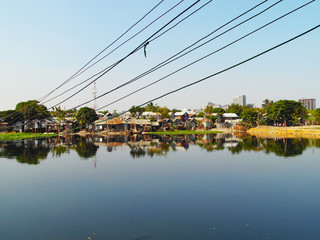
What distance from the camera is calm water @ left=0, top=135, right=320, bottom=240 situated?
8.97m

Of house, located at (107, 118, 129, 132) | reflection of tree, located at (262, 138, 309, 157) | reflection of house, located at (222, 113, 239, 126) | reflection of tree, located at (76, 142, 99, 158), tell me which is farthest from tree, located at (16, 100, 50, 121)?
reflection of house, located at (222, 113, 239, 126)

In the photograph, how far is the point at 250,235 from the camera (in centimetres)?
847

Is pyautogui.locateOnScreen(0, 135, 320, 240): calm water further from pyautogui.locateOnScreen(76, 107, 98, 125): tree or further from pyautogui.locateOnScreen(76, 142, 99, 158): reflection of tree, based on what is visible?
pyautogui.locateOnScreen(76, 107, 98, 125): tree

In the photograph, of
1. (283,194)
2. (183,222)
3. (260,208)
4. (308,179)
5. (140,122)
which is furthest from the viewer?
(140,122)

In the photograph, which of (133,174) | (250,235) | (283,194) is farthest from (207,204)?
(133,174)

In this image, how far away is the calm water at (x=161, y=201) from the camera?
8969mm

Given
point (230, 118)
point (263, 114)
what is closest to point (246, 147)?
point (263, 114)

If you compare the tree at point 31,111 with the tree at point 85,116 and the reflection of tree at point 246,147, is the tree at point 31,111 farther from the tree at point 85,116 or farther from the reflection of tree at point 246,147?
the reflection of tree at point 246,147

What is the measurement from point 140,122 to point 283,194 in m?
52.3

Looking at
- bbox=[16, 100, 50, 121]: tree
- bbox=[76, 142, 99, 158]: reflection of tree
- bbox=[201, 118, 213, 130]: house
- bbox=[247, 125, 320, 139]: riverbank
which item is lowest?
bbox=[76, 142, 99, 158]: reflection of tree

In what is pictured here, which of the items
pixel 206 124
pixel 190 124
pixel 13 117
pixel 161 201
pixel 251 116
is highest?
pixel 13 117

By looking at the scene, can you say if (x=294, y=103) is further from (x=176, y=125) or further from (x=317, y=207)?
(x=317, y=207)

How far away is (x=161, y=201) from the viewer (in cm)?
1202

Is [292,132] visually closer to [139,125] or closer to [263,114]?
[263,114]
